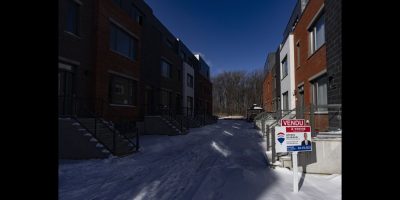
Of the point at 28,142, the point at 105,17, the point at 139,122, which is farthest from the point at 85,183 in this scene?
the point at 139,122

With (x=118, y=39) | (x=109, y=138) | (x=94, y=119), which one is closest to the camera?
(x=109, y=138)

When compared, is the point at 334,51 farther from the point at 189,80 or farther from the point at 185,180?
the point at 189,80

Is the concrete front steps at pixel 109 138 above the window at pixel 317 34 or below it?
below

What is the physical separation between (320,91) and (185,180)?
9.29 metres

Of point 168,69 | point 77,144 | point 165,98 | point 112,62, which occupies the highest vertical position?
point 168,69

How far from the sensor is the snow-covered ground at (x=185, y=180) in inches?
227

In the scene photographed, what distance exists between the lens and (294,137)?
6.24 metres

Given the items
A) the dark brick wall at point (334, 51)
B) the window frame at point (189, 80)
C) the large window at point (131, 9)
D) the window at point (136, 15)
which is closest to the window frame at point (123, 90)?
the large window at point (131, 9)

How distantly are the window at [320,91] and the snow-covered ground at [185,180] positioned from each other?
4.85m

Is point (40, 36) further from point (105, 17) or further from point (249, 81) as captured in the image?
point (249, 81)

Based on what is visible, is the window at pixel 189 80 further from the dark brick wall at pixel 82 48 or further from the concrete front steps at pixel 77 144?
the concrete front steps at pixel 77 144

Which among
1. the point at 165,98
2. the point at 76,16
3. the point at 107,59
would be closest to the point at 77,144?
the point at 107,59

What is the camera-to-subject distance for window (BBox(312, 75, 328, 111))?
41.6 feet
